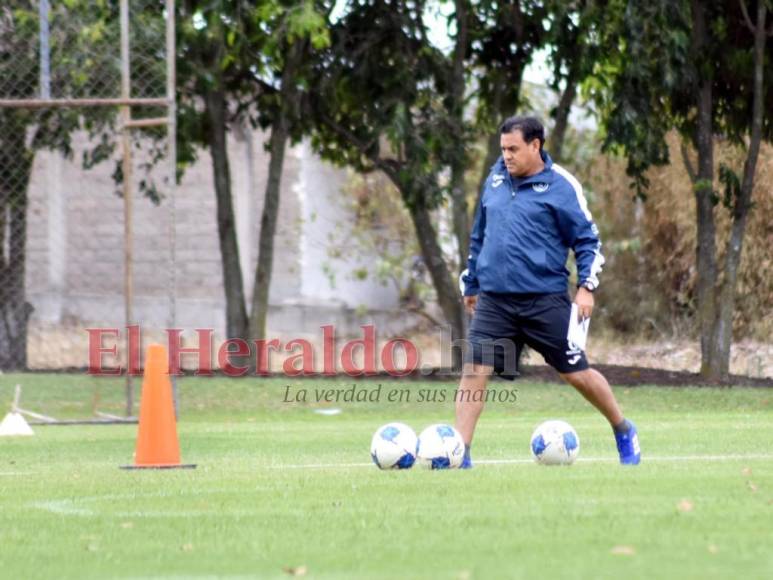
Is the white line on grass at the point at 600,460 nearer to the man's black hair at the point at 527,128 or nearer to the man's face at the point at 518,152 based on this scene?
the man's face at the point at 518,152

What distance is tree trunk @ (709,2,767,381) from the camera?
2233 cm

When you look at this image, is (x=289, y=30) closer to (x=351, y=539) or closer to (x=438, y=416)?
(x=438, y=416)

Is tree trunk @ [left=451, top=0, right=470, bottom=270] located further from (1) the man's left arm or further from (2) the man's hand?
(2) the man's hand

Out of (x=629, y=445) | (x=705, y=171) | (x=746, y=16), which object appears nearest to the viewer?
(x=629, y=445)

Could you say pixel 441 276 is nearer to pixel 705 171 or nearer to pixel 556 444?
pixel 705 171

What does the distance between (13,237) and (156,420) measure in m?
11.3

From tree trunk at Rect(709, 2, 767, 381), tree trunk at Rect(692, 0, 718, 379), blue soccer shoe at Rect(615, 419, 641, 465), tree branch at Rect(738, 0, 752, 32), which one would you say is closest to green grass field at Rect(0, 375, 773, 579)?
blue soccer shoe at Rect(615, 419, 641, 465)

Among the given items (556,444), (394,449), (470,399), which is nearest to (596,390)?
(556,444)

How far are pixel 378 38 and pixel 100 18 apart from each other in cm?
450

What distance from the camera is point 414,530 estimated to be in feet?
22.5

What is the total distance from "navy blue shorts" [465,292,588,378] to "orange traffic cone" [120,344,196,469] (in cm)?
212

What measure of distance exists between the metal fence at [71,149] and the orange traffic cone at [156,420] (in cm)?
522

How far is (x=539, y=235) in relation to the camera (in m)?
9.71

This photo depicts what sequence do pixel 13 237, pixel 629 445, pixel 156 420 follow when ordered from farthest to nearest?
pixel 13 237 → pixel 156 420 → pixel 629 445
